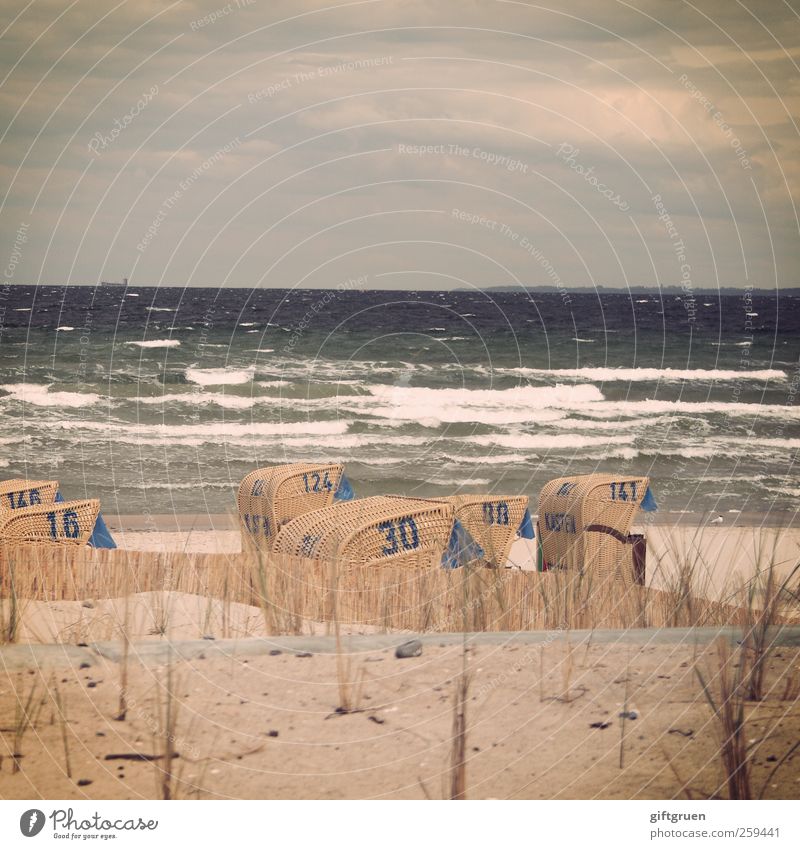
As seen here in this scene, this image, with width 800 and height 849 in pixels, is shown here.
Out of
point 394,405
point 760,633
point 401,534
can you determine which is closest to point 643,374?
point 394,405

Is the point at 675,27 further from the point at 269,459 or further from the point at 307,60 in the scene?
the point at 269,459

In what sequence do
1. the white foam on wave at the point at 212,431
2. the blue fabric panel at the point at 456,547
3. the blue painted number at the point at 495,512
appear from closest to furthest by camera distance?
1. the blue fabric panel at the point at 456,547
2. the blue painted number at the point at 495,512
3. the white foam on wave at the point at 212,431

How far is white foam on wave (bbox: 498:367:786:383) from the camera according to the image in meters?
20.4

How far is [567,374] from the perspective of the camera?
20578mm

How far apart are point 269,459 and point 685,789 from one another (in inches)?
415

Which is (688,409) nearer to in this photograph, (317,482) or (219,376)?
(219,376)

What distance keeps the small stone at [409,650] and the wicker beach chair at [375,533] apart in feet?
2.48

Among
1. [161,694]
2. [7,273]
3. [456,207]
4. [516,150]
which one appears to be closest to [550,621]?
[161,694]

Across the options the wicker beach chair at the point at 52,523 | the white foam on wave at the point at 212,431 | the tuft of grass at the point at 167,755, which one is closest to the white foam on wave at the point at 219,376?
the white foam on wave at the point at 212,431

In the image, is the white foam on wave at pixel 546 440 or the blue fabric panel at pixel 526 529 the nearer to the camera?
the blue fabric panel at pixel 526 529

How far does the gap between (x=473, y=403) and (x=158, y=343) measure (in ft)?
30.4

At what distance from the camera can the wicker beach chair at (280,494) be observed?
4.96 metres

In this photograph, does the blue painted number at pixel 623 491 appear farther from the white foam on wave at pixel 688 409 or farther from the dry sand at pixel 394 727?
the white foam on wave at pixel 688 409

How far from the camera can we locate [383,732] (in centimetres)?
259
